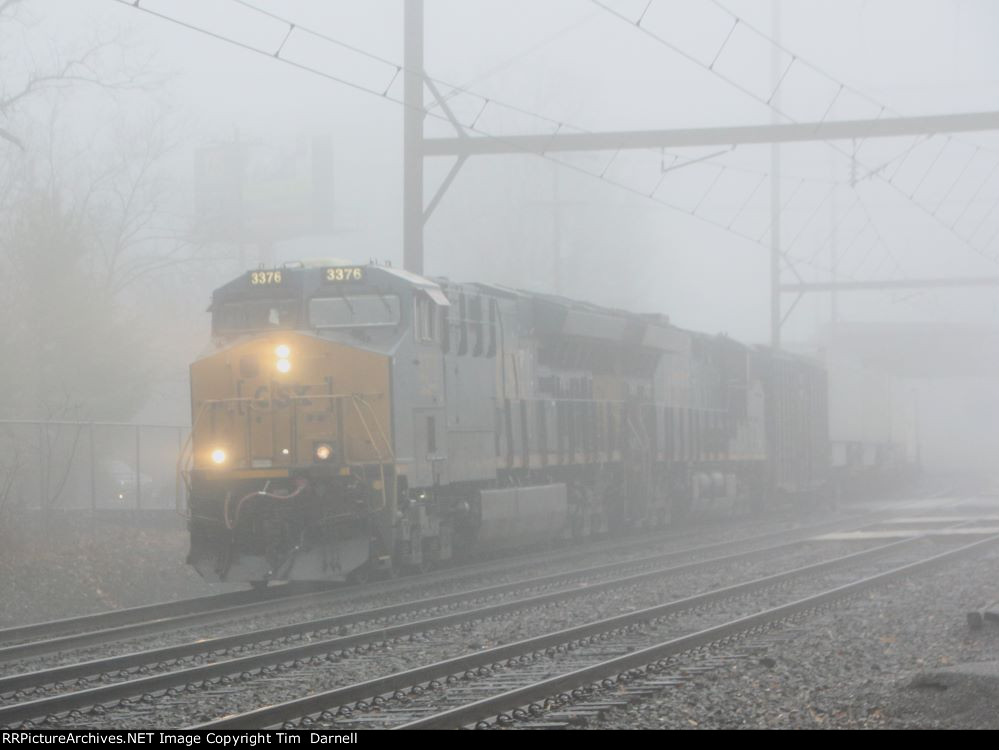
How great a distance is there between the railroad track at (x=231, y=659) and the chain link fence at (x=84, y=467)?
686cm

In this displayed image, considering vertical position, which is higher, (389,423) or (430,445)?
(389,423)

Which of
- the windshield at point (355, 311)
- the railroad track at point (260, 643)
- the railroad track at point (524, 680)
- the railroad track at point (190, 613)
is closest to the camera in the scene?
the railroad track at point (524, 680)

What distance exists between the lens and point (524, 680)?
8969mm

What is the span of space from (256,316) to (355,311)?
1.25m

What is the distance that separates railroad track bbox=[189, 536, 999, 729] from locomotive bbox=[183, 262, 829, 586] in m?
4.07

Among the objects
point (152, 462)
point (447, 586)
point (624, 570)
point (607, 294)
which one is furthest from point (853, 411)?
point (447, 586)

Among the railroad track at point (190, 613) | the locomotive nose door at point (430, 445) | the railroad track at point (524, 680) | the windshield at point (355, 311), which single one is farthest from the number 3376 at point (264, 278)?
the railroad track at point (524, 680)

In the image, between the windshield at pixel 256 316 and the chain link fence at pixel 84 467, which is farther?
the chain link fence at pixel 84 467

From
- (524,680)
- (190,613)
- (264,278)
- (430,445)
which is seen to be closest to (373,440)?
(430,445)

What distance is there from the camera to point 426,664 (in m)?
9.65

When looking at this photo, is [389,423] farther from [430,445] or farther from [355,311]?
[355,311]

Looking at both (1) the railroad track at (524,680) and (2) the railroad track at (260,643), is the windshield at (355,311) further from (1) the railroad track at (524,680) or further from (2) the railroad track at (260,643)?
(1) the railroad track at (524,680)

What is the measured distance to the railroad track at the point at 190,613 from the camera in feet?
37.0

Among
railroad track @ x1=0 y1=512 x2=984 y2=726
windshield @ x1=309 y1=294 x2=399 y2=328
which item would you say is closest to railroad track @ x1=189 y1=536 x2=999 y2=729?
railroad track @ x1=0 y1=512 x2=984 y2=726
